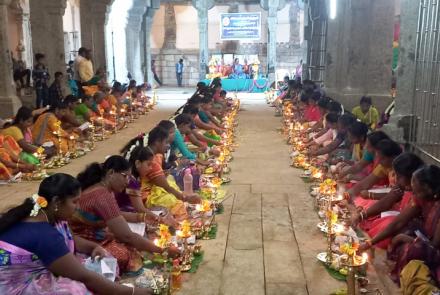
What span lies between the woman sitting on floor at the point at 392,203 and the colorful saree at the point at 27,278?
241cm

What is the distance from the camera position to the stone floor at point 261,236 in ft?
11.6

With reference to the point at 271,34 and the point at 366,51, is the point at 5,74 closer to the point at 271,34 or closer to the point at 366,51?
the point at 366,51

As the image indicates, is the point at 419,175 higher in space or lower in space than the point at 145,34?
lower

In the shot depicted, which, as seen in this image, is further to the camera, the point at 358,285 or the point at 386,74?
the point at 386,74

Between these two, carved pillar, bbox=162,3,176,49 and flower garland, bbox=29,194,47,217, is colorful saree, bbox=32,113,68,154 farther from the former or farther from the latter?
carved pillar, bbox=162,3,176,49

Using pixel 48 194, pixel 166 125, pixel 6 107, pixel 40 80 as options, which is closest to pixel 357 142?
pixel 166 125

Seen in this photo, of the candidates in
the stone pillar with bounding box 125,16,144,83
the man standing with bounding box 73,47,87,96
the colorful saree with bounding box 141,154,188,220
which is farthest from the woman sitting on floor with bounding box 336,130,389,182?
the stone pillar with bounding box 125,16,144,83

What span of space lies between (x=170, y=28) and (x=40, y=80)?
15798 mm

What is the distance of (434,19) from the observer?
4.99 m

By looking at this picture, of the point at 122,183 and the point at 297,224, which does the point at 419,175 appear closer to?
the point at 297,224

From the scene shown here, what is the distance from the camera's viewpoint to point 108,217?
3.44 meters

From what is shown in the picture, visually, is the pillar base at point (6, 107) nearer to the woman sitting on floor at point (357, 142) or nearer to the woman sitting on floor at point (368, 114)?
the woman sitting on floor at point (368, 114)

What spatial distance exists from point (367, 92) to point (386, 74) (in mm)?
502

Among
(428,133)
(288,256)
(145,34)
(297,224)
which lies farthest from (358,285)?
(145,34)
